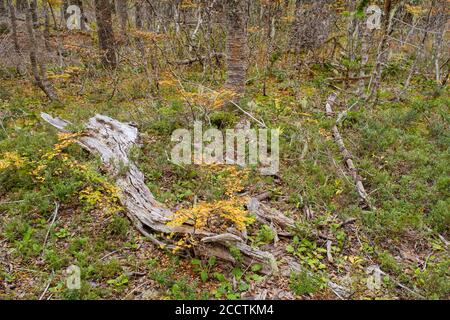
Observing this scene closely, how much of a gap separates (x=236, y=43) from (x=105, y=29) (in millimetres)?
6065

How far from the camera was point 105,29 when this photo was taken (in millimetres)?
12438

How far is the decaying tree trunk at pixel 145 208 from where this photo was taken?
4969 millimetres

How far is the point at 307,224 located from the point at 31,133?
20.5 ft

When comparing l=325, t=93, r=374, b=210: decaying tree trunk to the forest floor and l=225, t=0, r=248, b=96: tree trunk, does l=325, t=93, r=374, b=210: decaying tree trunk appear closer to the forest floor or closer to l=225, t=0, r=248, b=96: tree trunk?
the forest floor

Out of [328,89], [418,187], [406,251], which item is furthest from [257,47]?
[406,251]

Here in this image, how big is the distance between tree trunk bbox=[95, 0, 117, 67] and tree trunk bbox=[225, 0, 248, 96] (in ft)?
16.9

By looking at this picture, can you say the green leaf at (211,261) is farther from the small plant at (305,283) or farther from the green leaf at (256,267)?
the small plant at (305,283)

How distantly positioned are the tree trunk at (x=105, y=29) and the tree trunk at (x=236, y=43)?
A: 5.14 meters

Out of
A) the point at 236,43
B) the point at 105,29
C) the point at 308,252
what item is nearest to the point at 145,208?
the point at 308,252

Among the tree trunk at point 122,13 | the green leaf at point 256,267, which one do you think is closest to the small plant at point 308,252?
the green leaf at point 256,267

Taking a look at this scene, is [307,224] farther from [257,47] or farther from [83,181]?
[257,47]

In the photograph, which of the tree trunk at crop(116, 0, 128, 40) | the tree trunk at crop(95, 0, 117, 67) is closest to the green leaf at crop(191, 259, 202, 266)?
the tree trunk at crop(95, 0, 117, 67)

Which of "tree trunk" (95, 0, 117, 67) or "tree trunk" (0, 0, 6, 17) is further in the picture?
"tree trunk" (0, 0, 6, 17)

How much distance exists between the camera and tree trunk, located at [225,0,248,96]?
329 inches
